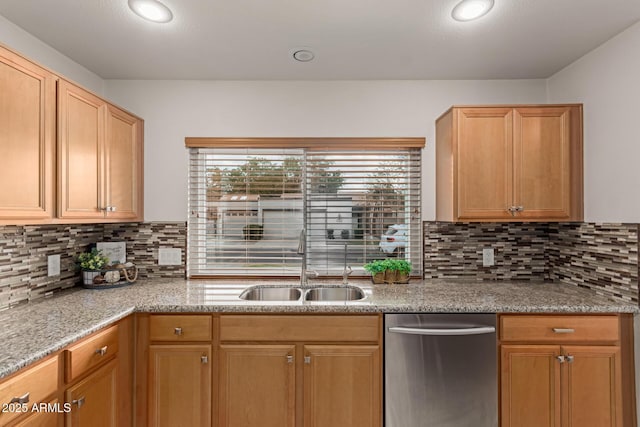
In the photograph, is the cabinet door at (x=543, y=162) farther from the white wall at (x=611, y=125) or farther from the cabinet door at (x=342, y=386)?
the cabinet door at (x=342, y=386)

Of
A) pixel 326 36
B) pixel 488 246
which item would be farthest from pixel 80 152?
pixel 488 246

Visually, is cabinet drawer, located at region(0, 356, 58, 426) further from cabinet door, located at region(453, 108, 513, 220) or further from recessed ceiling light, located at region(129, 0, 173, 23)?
cabinet door, located at region(453, 108, 513, 220)

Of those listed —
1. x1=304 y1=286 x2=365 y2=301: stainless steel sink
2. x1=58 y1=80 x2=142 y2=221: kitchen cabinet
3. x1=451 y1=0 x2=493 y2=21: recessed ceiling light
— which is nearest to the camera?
x1=451 y1=0 x2=493 y2=21: recessed ceiling light

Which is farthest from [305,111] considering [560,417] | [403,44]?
[560,417]

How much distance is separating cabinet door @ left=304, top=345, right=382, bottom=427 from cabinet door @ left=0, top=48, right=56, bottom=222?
4.87ft

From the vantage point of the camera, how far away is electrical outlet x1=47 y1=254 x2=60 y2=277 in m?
2.09

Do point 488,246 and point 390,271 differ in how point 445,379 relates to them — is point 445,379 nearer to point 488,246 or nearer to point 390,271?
point 390,271

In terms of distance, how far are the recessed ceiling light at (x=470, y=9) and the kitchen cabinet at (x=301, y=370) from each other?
162cm

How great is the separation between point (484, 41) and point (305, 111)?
1225 mm

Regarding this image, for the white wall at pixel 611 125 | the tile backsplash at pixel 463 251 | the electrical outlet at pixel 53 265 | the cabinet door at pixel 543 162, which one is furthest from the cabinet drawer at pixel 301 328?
the white wall at pixel 611 125

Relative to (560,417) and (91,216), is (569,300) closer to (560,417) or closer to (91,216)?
(560,417)

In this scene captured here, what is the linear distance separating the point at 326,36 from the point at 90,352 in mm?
1965

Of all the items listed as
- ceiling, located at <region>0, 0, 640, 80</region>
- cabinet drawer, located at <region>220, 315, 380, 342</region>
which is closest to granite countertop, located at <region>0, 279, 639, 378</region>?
cabinet drawer, located at <region>220, 315, 380, 342</region>

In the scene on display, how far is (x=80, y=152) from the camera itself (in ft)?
6.18
